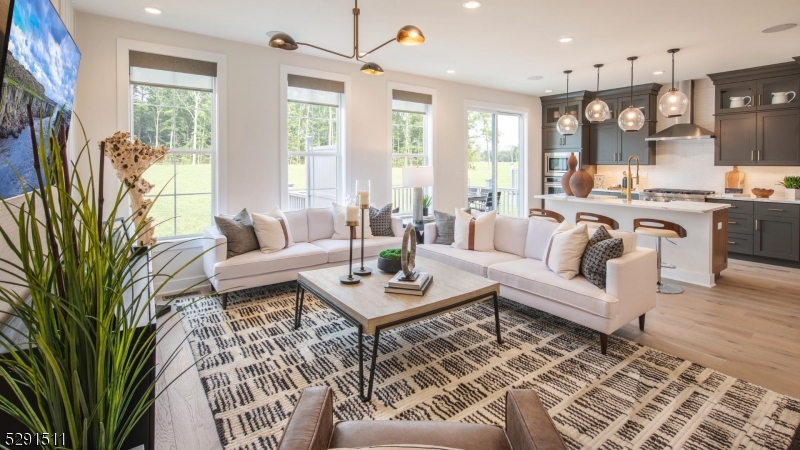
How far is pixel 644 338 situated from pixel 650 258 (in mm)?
611

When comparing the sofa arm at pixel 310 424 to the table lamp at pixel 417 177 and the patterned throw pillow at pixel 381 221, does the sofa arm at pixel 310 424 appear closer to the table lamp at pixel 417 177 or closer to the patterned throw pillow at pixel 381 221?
the patterned throw pillow at pixel 381 221

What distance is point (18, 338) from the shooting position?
1355 mm

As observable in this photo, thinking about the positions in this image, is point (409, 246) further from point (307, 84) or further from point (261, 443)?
point (307, 84)

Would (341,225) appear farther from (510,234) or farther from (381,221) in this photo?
(510,234)

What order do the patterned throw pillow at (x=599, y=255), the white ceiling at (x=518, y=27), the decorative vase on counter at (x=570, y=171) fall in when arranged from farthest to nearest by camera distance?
the decorative vase on counter at (x=570, y=171) < the white ceiling at (x=518, y=27) < the patterned throw pillow at (x=599, y=255)

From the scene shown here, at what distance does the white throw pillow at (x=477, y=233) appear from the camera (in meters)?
4.30

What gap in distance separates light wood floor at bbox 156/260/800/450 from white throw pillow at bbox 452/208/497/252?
1.47 m

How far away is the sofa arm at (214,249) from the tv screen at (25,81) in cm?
200

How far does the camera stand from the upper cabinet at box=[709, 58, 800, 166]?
5.53 m

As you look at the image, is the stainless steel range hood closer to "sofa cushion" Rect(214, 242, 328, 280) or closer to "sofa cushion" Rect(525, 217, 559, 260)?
"sofa cushion" Rect(525, 217, 559, 260)

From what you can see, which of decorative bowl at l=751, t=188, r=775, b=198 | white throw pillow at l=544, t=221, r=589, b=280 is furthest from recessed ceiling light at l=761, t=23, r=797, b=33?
white throw pillow at l=544, t=221, r=589, b=280

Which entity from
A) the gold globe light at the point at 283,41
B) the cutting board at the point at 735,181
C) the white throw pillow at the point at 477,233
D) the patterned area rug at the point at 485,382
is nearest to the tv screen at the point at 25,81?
the gold globe light at the point at 283,41

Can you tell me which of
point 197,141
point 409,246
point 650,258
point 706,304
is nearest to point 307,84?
point 197,141

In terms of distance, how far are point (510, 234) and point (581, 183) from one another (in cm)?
171
